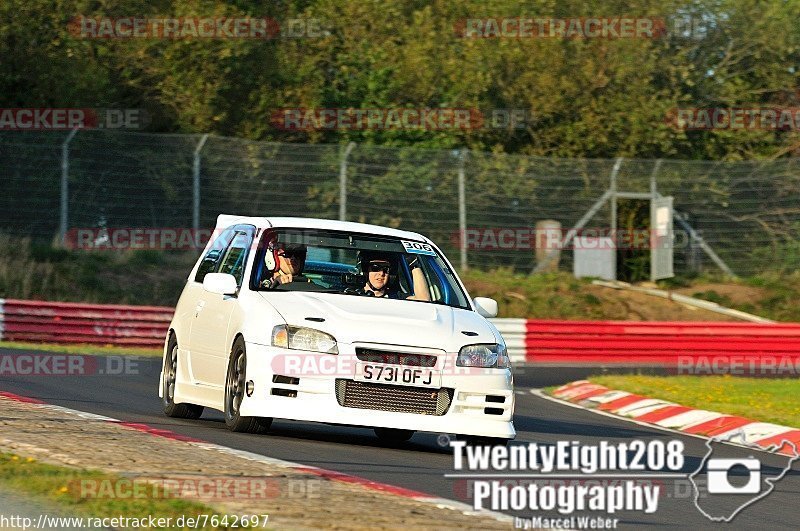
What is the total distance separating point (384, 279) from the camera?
11391 millimetres

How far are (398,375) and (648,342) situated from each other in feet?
61.4

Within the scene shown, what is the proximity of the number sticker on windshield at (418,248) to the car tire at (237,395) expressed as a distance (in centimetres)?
171

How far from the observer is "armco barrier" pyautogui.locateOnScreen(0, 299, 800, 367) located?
25438 millimetres

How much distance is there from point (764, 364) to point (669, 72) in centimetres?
1482

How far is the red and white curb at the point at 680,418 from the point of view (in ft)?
48.0

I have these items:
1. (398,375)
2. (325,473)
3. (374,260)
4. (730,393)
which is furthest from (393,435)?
(730,393)

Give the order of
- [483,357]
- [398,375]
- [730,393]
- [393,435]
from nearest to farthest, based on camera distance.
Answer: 1. [398,375]
2. [483,357]
3. [393,435]
4. [730,393]

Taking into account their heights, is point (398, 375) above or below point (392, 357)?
below

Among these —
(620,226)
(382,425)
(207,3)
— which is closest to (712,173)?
(620,226)

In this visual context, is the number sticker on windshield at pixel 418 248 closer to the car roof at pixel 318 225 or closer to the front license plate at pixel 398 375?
the car roof at pixel 318 225

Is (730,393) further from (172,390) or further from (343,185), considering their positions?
(343,185)

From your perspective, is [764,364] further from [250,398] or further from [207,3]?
[250,398]

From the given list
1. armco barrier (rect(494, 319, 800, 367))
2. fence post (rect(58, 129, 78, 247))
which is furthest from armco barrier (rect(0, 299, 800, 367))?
fence post (rect(58, 129, 78, 247))

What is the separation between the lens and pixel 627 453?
38.4 ft
